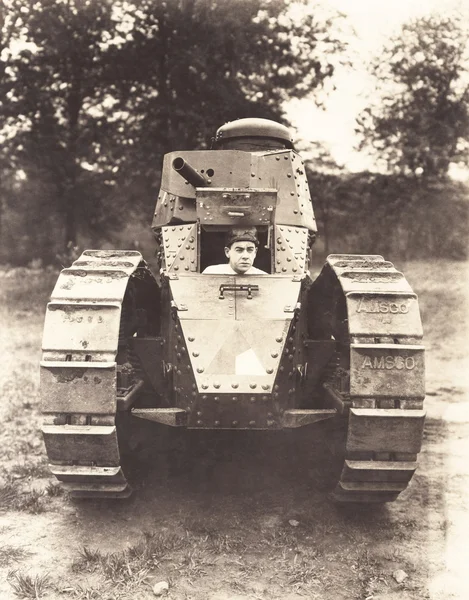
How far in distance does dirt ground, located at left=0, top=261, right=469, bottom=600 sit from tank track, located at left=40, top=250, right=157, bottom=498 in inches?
21.2

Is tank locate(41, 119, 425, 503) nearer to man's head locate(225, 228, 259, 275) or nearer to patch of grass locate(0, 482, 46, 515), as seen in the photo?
man's head locate(225, 228, 259, 275)

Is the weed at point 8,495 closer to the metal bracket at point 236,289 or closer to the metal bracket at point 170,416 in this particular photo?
the metal bracket at point 170,416

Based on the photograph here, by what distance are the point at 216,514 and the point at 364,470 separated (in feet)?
4.39

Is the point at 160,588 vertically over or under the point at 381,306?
under

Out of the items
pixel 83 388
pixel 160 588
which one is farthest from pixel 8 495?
pixel 160 588

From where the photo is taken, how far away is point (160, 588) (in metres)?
4.01

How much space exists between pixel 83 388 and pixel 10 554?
1288 mm

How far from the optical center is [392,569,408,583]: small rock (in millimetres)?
4203

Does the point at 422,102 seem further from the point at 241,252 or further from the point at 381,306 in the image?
the point at 381,306

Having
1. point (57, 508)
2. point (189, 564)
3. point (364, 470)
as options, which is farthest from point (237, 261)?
point (57, 508)

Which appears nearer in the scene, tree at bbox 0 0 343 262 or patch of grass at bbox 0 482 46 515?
patch of grass at bbox 0 482 46 515

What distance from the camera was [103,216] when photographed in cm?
1444

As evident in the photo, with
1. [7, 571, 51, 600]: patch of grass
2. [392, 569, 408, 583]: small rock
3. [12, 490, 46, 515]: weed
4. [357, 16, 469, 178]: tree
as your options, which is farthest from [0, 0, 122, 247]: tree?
[392, 569, 408, 583]: small rock

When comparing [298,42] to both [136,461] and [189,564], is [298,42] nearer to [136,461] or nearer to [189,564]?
[136,461]
